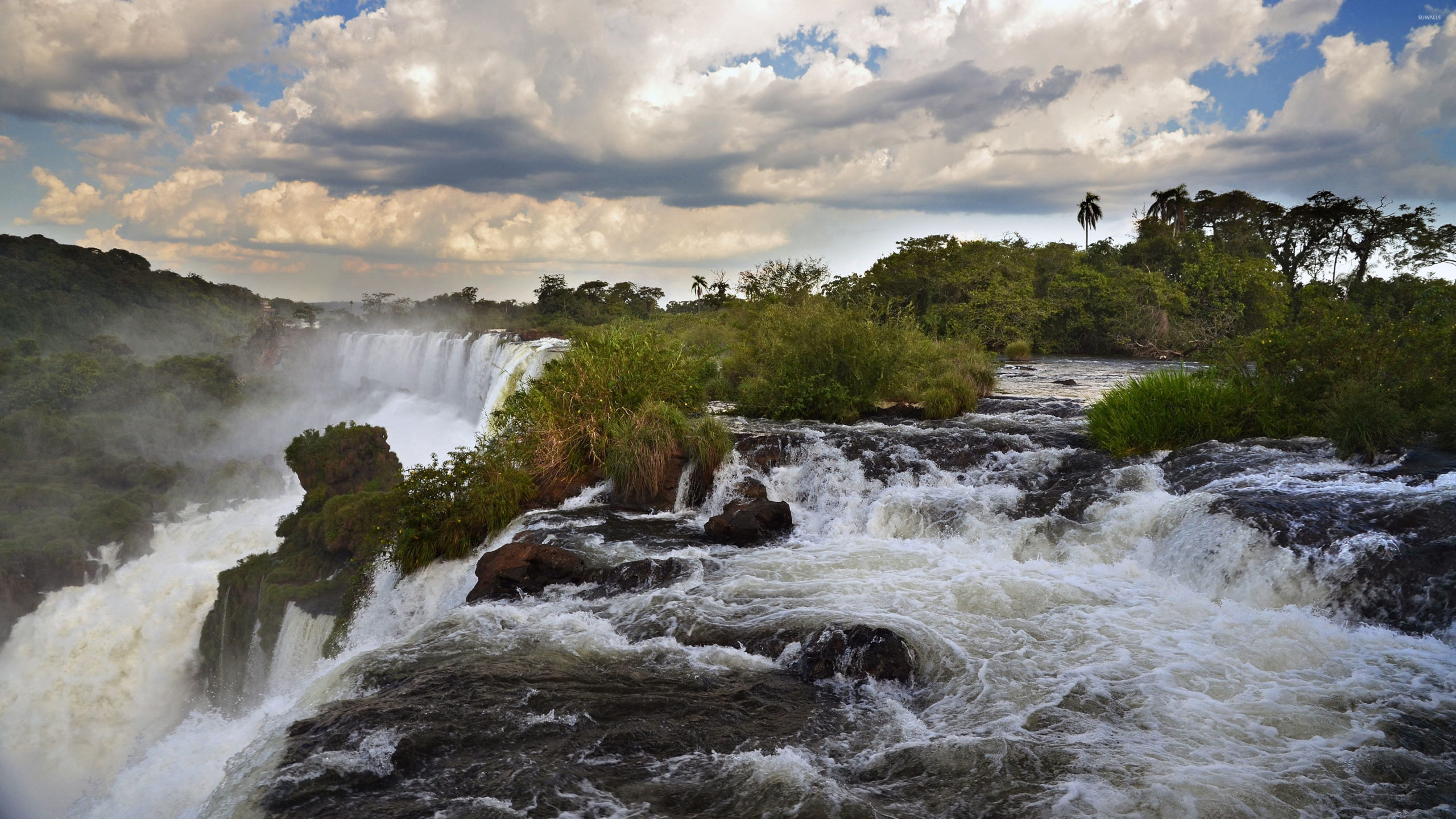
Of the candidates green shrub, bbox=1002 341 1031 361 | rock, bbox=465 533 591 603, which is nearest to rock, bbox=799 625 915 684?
rock, bbox=465 533 591 603

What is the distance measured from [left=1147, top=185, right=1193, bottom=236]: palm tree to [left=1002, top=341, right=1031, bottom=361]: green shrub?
21.6 m

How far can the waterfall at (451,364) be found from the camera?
2092 cm

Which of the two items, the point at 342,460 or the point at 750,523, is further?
the point at 342,460

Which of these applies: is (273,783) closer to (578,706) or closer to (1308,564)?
(578,706)

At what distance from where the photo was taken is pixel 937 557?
8.44m

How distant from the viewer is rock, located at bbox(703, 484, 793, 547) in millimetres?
9242

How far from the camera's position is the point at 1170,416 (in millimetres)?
10836

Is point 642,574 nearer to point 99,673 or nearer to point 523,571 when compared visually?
point 523,571

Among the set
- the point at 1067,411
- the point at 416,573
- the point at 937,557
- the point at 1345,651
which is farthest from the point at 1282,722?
the point at 1067,411

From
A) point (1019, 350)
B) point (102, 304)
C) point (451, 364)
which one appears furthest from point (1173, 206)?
point (102, 304)

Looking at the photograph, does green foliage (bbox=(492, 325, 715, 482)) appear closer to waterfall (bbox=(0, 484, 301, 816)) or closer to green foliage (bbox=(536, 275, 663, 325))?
waterfall (bbox=(0, 484, 301, 816))

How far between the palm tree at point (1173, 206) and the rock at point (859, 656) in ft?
158

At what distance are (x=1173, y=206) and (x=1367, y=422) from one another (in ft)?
158

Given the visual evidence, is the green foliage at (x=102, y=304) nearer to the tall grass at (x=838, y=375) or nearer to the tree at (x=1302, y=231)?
→ the tall grass at (x=838, y=375)
